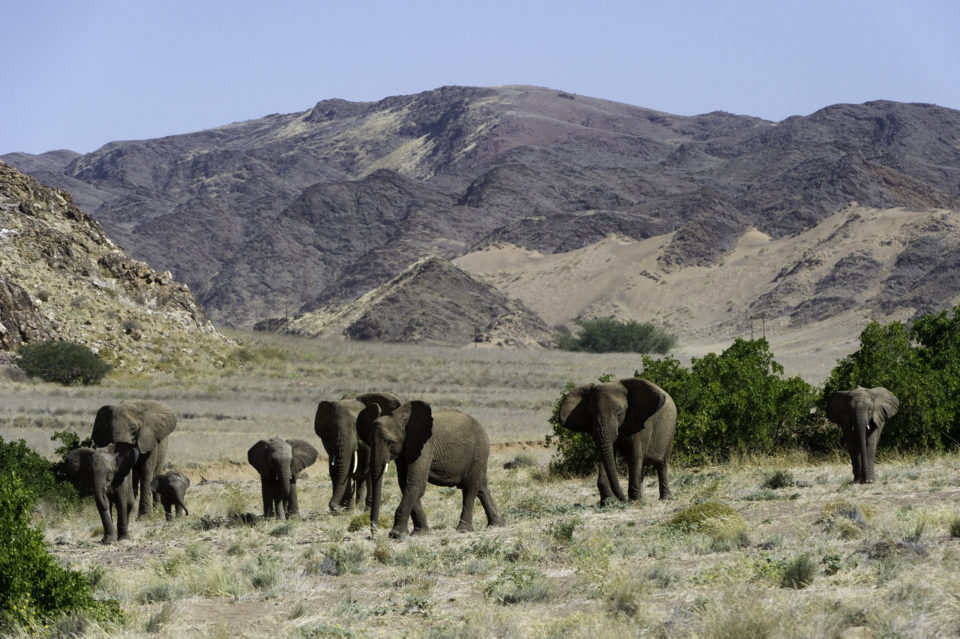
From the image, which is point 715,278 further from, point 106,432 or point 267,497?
point 106,432

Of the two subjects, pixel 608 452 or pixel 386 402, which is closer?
pixel 386 402

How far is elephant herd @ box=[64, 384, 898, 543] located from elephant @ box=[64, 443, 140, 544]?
0.02 m

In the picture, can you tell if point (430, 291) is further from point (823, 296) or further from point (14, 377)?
point (14, 377)

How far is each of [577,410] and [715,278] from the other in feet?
401

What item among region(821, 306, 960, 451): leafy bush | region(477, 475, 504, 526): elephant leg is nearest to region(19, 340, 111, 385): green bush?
region(821, 306, 960, 451): leafy bush

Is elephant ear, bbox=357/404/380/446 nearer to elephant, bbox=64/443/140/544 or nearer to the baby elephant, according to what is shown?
elephant, bbox=64/443/140/544

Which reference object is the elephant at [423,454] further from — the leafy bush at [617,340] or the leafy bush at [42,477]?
the leafy bush at [617,340]

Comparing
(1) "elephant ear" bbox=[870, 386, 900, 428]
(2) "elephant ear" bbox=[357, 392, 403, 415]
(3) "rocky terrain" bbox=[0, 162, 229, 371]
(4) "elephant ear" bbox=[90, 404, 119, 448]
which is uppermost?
(3) "rocky terrain" bbox=[0, 162, 229, 371]

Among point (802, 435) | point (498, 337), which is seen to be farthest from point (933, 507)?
point (498, 337)

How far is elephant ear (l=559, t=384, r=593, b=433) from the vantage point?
15.9 metres

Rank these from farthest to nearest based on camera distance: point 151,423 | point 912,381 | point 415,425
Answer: point 912,381
point 151,423
point 415,425

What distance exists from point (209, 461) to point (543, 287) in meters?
110

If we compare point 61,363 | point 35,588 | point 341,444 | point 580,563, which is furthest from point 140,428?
point 61,363

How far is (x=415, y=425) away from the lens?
527 inches
